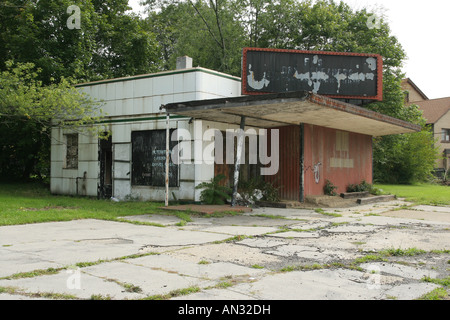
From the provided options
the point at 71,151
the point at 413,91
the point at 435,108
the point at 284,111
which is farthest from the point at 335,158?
the point at 413,91

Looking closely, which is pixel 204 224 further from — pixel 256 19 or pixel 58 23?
pixel 256 19

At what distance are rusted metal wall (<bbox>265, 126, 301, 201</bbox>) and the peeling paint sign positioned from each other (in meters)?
1.69

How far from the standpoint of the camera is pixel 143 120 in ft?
48.7

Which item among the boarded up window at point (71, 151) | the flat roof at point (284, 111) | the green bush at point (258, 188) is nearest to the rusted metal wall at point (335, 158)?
the flat roof at point (284, 111)

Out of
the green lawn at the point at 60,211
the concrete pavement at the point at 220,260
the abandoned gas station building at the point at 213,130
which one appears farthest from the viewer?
the abandoned gas station building at the point at 213,130

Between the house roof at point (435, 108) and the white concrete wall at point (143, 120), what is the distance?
35.9 m

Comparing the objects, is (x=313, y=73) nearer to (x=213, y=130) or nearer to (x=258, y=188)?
(x=213, y=130)

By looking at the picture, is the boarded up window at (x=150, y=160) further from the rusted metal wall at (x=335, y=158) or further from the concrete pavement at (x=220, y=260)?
the rusted metal wall at (x=335, y=158)

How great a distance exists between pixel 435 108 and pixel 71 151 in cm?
4091

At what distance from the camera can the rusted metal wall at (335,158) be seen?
14977mm

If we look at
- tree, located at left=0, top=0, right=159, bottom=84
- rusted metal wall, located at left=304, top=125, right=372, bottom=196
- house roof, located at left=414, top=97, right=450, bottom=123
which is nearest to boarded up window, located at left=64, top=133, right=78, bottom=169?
tree, located at left=0, top=0, right=159, bottom=84

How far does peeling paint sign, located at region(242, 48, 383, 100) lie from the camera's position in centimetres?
1502

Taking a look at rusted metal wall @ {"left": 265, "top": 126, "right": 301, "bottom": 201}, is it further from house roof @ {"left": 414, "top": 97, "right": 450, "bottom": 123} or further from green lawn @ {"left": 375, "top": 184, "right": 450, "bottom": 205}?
house roof @ {"left": 414, "top": 97, "right": 450, "bottom": 123}

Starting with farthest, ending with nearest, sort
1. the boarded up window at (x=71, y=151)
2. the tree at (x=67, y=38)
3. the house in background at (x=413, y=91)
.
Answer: the house in background at (x=413, y=91) → the tree at (x=67, y=38) → the boarded up window at (x=71, y=151)
